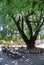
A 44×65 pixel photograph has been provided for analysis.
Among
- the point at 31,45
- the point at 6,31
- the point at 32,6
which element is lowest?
the point at 31,45

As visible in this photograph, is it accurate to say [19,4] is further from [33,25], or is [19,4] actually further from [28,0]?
[33,25]

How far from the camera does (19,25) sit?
56.8 feet

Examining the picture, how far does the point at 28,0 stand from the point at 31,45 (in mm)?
10525

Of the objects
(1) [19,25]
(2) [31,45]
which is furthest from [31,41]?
(1) [19,25]

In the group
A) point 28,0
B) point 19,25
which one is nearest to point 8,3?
point 28,0

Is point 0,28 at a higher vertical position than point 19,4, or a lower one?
lower

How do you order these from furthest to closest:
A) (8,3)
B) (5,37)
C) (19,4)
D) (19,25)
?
1. (5,37)
2. (19,25)
3. (8,3)
4. (19,4)

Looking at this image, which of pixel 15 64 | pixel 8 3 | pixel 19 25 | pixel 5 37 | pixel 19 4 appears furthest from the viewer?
pixel 5 37

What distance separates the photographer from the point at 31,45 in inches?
698

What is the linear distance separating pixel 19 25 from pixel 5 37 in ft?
7.75

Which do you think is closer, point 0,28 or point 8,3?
point 8,3

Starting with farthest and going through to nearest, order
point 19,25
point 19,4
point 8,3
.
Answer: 1. point 19,25
2. point 8,3
3. point 19,4

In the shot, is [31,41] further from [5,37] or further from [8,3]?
[8,3]

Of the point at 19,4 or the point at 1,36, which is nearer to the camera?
the point at 19,4
